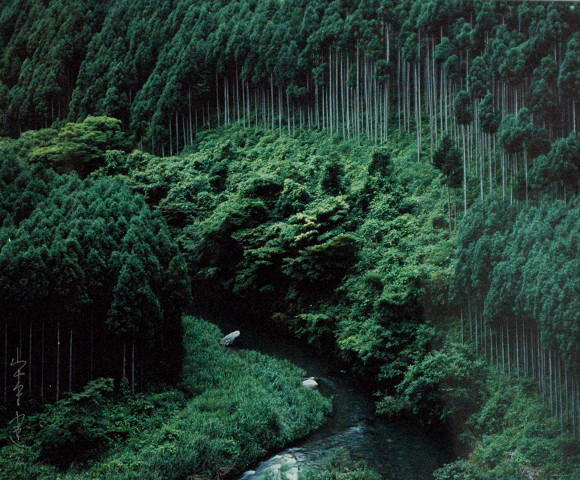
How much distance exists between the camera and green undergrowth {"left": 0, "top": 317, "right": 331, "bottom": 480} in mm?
9734

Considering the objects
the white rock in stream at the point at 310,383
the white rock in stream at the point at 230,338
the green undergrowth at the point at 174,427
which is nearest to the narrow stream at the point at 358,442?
the white rock in stream at the point at 310,383

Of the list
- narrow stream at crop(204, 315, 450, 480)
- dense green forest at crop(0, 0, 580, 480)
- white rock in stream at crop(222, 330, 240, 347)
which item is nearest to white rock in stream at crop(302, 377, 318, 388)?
narrow stream at crop(204, 315, 450, 480)

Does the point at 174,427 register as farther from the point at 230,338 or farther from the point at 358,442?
the point at 230,338

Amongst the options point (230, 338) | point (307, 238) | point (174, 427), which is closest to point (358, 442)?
point (174, 427)

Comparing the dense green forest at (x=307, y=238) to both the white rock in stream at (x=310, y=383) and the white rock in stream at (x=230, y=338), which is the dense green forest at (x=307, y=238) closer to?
the white rock in stream at (x=310, y=383)

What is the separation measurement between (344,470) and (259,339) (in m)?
5.90

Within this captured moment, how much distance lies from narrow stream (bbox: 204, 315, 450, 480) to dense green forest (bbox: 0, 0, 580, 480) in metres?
0.34

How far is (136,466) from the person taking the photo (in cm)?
972

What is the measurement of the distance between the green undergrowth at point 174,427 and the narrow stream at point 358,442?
1.00 feet

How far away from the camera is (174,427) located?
35.7 ft

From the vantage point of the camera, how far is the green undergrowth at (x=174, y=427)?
9.73 m

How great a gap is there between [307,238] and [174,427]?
679 cm

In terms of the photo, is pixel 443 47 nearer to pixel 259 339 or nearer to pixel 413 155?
pixel 413 155

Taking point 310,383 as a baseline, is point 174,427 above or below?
above
